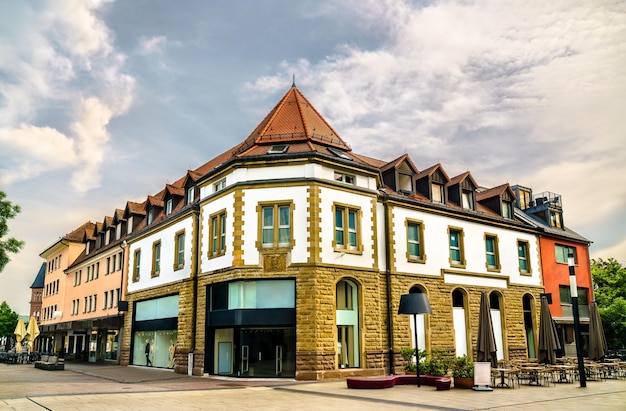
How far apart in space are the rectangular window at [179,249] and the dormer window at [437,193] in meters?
13.8

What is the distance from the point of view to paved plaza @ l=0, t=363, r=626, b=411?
13.9m

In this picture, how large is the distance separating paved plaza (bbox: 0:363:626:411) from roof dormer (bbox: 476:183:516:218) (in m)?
14.2

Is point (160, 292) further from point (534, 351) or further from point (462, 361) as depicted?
point (534, 351)

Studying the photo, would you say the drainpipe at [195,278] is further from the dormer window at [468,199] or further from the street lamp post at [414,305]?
the dormer window at [468,199]

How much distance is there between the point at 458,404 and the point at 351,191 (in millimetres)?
12225

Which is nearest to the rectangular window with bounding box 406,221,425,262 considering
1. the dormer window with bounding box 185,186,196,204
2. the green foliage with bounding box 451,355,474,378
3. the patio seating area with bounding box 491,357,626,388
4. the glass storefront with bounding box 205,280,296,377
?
the patio seating area with bounding box 491,357,626,388

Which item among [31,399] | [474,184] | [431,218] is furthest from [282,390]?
[474,184]

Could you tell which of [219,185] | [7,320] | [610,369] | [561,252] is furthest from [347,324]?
[7,320]

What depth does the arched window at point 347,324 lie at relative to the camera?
2327cm

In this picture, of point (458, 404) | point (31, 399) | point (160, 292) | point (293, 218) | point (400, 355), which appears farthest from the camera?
point (160, 292)

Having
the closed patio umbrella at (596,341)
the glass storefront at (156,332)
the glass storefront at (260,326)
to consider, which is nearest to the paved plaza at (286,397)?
the glass storefront at (260,326)

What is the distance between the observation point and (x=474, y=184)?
32.2 m

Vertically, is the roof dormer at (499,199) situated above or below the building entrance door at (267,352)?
above

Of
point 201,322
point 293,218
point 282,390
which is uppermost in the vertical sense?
point 293,218
